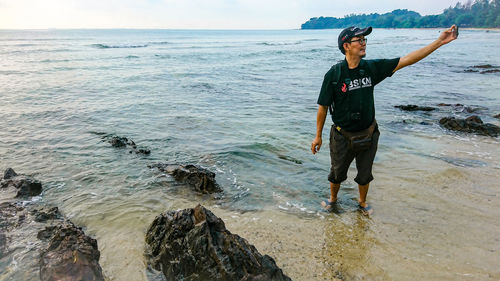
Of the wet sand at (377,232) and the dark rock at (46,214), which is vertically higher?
the wet sand at (377,232)

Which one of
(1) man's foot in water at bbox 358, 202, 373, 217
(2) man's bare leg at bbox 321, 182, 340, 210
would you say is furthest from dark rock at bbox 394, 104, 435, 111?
(2) man's bare leg at bbox 321, 182, 340, 210

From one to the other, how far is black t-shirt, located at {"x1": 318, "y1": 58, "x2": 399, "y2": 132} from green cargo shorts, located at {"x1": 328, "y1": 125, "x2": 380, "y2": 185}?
0.83 feet

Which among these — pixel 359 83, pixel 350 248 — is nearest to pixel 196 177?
pixel 350 248

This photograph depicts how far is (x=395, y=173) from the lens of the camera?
21.5 feet

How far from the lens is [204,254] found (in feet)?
10.8

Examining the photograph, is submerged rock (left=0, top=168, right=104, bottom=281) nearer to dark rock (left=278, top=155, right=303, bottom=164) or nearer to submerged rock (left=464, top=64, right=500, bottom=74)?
dark rock (left=278, top=155, right=303, bottom=164)

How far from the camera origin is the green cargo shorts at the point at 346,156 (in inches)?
180

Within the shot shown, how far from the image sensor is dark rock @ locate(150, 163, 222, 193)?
231 inches

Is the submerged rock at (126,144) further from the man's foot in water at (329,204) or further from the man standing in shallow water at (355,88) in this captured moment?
the man standing in shallow water at (355,88)

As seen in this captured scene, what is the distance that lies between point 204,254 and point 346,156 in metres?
2.40

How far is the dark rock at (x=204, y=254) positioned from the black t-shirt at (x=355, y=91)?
2.07 metres

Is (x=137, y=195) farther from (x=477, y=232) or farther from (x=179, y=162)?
(x=477, y=232)

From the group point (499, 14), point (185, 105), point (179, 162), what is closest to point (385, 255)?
point (179, 162)

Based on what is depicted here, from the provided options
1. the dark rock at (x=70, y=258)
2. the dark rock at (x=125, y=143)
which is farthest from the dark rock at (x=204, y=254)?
the dark rock at (x=125, y=143)
